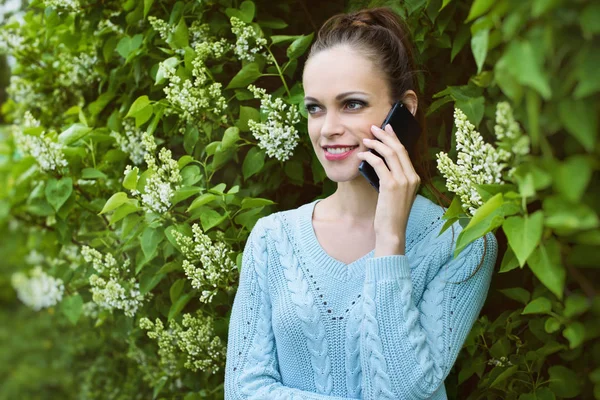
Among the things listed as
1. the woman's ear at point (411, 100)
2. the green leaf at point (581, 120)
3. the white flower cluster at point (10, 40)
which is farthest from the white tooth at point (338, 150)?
the white flower cluster at point (10, 40)

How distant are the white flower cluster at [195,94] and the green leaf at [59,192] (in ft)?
1.59

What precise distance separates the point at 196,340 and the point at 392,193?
3.02 feet

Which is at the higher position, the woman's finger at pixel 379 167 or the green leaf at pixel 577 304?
the woman's finger at pixel 379 167

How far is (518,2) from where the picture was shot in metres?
1.02

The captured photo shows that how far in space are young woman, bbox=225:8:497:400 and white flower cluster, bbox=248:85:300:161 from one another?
223 millimetres

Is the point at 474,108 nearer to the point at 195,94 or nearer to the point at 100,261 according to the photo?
the point at 195,94

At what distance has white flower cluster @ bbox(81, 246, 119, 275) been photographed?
241 centimetres

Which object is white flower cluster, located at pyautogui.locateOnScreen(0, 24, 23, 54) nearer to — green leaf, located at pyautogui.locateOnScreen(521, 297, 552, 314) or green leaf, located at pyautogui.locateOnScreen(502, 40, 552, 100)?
green leaf, located at pyautogui.locateOnScreen(521, 297, 552, 314)

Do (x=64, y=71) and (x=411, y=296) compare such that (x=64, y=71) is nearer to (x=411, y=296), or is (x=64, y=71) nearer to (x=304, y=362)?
(x=304, y=362)

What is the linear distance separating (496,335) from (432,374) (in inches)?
14.5

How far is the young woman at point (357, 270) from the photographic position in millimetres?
1700

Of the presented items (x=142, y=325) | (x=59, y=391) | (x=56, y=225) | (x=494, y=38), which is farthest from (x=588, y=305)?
(x=59, y=391)

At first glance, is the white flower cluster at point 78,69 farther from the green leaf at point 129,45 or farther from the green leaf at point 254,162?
the green leaf at point 254,162

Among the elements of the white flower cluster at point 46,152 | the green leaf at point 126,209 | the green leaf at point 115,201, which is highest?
the white flower cluster at point 46,152
